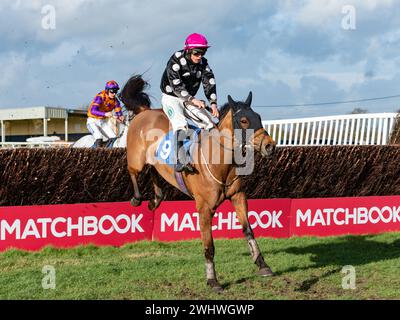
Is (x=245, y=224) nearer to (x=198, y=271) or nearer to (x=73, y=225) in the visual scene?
(x=198, y=271)

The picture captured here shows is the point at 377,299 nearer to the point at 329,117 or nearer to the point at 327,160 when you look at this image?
the point at 327,160

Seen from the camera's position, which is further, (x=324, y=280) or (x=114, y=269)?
(x=114, y=269)

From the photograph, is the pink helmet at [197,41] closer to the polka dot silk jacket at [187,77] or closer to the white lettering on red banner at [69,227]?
the polka dot silk jacket at [187,77]

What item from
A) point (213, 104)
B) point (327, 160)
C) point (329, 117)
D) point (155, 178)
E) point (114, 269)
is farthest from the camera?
point (329, 117)

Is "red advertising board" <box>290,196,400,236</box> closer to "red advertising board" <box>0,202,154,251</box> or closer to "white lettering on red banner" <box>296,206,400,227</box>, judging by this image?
"white lettering on red banner" <box>296,206,400,227</box>

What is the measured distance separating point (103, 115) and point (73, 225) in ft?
10.8

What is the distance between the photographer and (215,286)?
6.15 metres

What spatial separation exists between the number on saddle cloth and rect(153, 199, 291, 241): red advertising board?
7.55 feet

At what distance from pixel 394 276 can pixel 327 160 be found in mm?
4186

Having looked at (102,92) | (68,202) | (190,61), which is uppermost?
(102,92)

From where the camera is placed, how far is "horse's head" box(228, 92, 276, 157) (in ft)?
18.8

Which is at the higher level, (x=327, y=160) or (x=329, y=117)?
(x=329, y=117)

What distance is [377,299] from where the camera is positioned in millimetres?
5832
